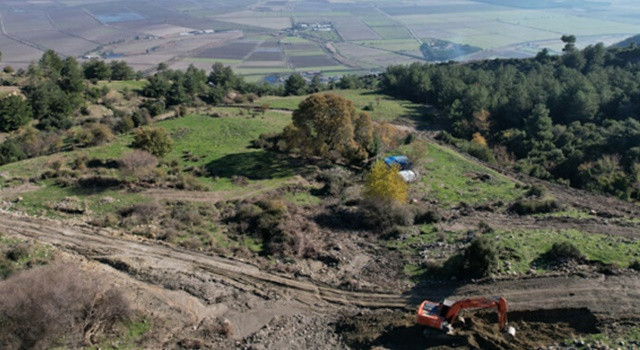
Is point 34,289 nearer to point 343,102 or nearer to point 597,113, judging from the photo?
point 343,102

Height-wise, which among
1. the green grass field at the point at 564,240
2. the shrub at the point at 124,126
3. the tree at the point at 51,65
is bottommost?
the green grass field at the point at 564,240

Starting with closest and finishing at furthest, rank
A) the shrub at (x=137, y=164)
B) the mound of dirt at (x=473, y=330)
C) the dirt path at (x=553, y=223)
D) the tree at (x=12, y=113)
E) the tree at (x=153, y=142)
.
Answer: the mound of dirt at (x=473, y=330), the dirt path at (x=553, y=223), the shrub at (x=137, y=164), the tree at (x=153, y=142), the tree at (x=12, y=113)

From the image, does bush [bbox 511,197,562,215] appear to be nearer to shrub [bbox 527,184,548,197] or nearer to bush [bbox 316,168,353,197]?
shrub [bbox 527,184,548,197]

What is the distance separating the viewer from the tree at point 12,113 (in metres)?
51.3

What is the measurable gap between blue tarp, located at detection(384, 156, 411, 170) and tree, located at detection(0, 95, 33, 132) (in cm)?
4090

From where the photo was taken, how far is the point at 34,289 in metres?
20.4

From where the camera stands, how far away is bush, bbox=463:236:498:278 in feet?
83.8

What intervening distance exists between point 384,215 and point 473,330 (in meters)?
13.1

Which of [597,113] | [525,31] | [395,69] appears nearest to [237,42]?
[395,69]

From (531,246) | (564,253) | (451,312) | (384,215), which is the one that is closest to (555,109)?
(531,246)

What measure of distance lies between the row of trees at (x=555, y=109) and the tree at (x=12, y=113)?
5464cm

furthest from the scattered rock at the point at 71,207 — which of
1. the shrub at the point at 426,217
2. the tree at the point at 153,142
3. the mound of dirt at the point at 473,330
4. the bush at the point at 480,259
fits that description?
the bush at the point at 480,259

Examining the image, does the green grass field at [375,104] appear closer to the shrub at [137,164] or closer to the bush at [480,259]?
the shrub at [137,164]

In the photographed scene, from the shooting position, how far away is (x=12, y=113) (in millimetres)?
51875
